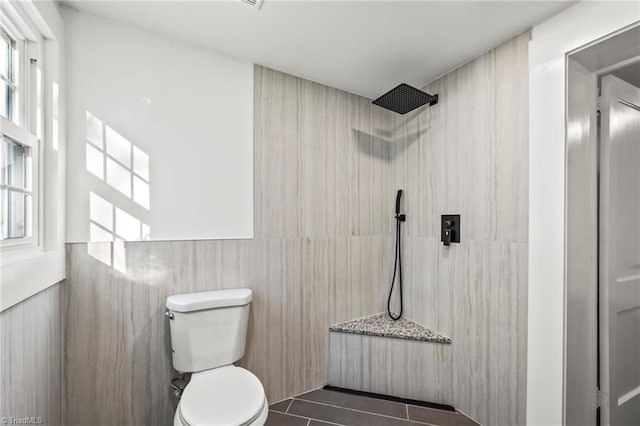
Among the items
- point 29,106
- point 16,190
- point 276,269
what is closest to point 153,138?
point 29,106

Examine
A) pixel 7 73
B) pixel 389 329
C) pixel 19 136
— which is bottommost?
pixel 389 329

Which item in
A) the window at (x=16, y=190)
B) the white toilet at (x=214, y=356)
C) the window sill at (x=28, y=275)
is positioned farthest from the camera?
the white toilet at (x=214, y=356)

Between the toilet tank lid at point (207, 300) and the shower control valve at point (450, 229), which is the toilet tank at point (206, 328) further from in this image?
the shower control valve at point (450, 229)

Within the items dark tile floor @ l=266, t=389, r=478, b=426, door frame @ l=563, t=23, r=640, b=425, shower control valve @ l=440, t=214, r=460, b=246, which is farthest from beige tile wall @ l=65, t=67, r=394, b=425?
door frame @ l=563, t=23, r=640, b=425

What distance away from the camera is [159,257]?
1.67m

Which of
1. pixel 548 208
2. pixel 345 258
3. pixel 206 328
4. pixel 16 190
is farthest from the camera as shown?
pixel 345 258

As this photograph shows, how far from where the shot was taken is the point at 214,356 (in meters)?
1.63

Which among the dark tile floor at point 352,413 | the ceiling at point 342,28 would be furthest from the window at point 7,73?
the dark tile floor at point 352,413

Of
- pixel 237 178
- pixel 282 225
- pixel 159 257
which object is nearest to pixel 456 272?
pixel 282 225

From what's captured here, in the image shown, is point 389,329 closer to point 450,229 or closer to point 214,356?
point 450,229

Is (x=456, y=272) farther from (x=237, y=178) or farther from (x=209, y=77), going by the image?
(x=209, y=77)

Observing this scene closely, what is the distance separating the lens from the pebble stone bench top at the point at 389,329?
80.1 inches

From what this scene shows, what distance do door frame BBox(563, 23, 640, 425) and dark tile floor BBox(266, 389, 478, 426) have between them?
0.64 m

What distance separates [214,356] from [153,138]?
128 centimetres
